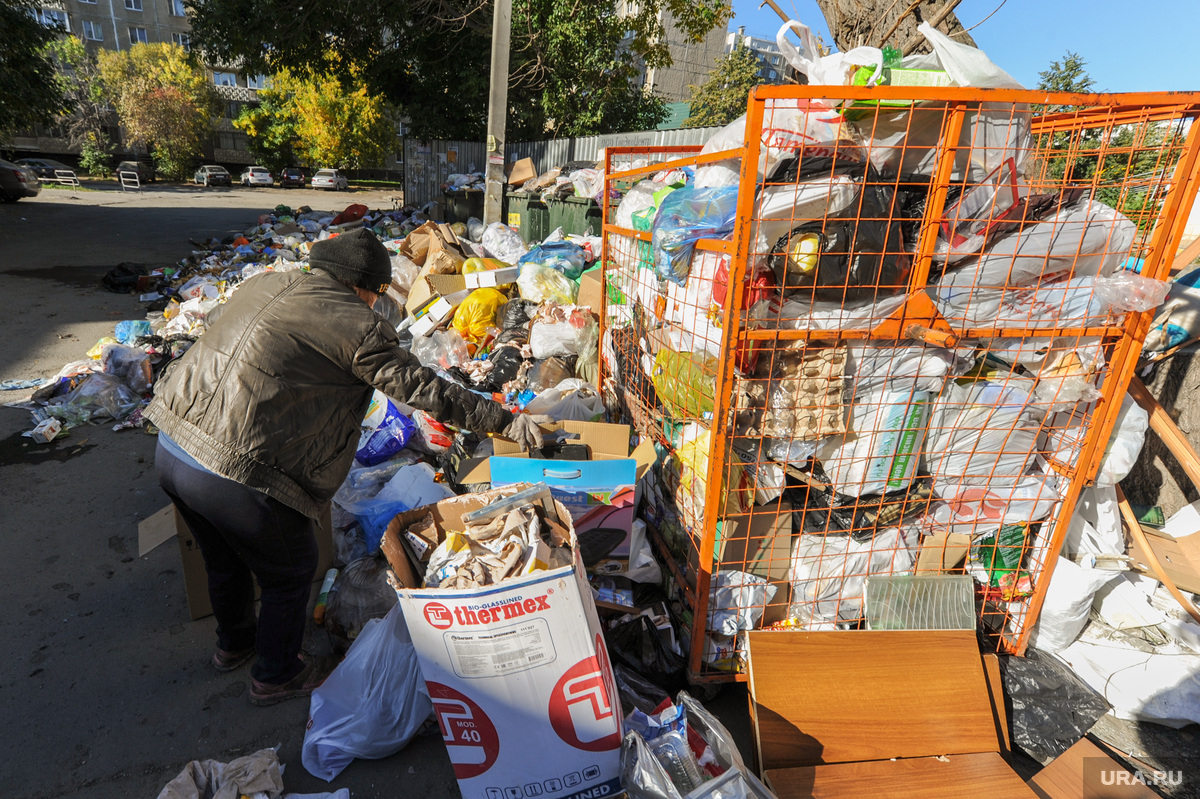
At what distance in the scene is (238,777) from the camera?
1.86 meters

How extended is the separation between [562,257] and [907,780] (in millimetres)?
4501

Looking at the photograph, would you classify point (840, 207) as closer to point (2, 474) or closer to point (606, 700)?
point (606, 700)

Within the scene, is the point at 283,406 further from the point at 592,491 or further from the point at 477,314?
the point at 477,314

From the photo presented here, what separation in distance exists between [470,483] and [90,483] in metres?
2.89

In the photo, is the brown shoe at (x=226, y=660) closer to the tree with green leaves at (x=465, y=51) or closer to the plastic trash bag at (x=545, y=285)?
the plastic trash bag at (x=545, y=285)

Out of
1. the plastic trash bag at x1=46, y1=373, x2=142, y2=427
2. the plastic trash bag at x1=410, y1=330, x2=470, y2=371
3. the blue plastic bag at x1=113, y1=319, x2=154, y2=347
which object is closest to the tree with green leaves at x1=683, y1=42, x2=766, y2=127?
the plastic trash bag at x1=410, y1=330, x2=470, y2=371

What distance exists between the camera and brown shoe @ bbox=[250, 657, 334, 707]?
221cm

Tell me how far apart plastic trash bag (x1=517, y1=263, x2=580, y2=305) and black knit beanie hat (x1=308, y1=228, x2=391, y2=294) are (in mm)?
2964

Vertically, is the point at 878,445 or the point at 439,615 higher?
the point at 878,445

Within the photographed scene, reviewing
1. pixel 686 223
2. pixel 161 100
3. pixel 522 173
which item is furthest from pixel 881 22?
pixel 161 100

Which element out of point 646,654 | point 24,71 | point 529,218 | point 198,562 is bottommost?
point 646,654

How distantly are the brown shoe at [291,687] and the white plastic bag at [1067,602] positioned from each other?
2910mm

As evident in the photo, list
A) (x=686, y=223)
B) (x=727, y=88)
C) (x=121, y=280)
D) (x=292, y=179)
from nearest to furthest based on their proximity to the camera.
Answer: (x=686, y=223)
(x=121, y=280)
(x=727, y=88)
(x=292, y=179)

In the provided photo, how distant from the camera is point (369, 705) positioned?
2.05 meters
